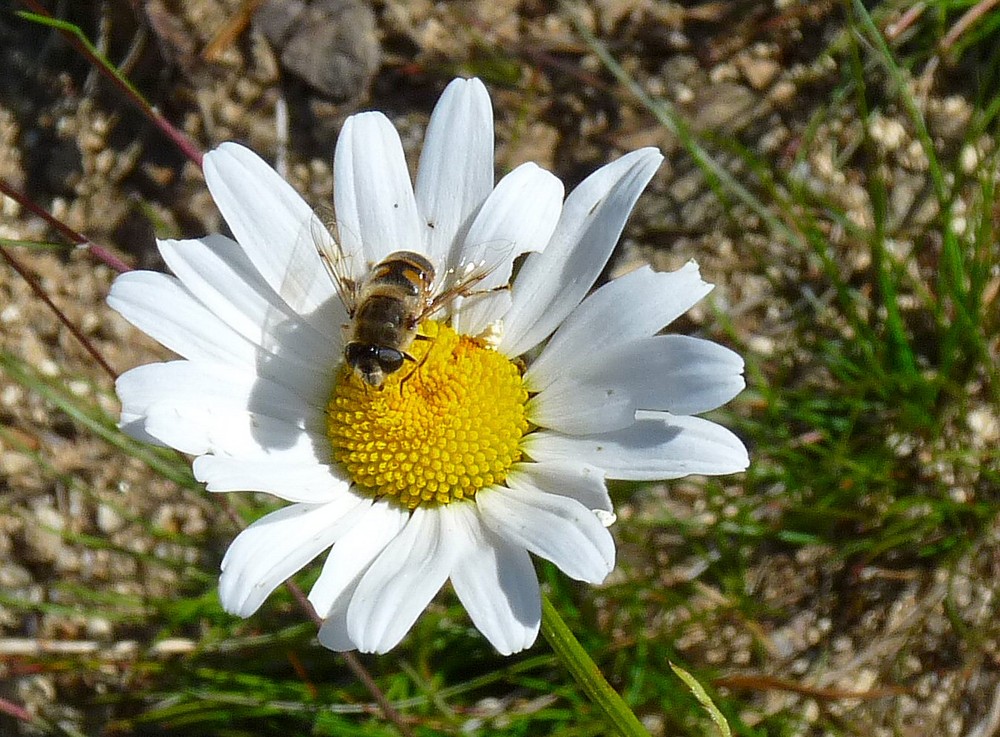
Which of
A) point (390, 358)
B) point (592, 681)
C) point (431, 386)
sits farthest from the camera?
point (431, 386)

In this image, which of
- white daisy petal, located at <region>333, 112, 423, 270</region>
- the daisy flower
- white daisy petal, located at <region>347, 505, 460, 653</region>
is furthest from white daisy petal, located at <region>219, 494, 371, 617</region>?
white daisy petal, located at <region>333, 112, 423, 270</region>

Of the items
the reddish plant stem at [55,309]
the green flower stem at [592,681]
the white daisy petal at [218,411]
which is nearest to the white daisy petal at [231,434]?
the white daisy petal at [218,411]

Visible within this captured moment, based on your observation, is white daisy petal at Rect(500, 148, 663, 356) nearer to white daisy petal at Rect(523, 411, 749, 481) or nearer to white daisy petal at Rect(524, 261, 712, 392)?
white daisy petal at Rect(524, 261, 712, 392)

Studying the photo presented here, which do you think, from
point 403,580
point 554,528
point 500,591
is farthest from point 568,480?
point 403,580

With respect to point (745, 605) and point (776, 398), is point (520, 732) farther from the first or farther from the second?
point (776, 398)

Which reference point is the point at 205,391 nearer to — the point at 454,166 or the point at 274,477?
the point at 274,477

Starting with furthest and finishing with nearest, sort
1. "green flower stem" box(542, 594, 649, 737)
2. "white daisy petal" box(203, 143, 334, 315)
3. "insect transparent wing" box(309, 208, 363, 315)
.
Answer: "insect transparent wing" box(309, 208, 363, 315)
"white daisy petal" box(203, 143, 334, 315)
"green flower stem" box(542, 594, 649, 737)
